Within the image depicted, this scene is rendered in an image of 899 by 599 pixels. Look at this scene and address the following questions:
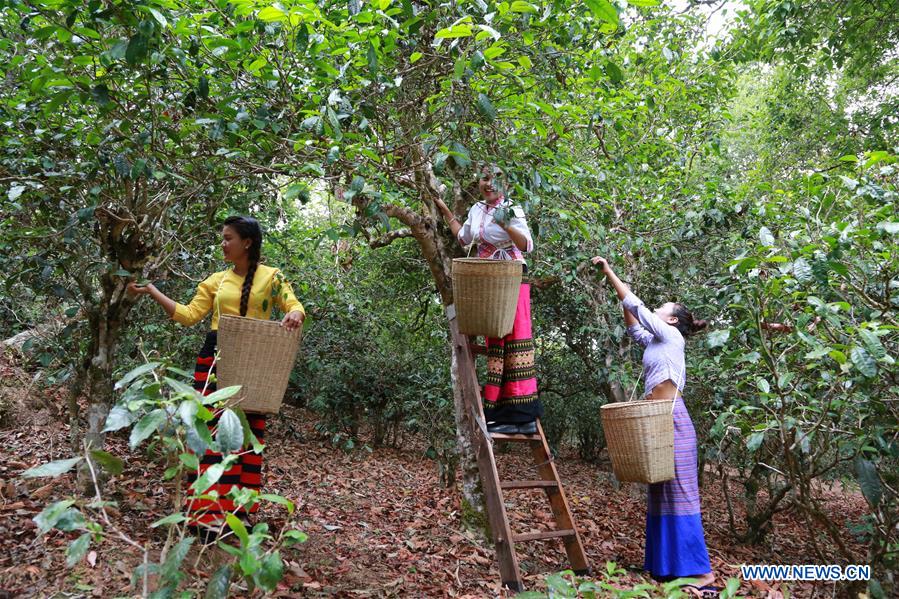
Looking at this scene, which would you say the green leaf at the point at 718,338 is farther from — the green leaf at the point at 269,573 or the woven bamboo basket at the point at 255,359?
the green leaf at the point at 269,573

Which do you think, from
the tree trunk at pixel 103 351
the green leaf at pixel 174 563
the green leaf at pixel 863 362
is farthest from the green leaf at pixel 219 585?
the green leaf at pixel 863 362

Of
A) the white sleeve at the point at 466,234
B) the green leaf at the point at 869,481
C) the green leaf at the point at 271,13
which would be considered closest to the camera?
the green leaf at the point at 271,13

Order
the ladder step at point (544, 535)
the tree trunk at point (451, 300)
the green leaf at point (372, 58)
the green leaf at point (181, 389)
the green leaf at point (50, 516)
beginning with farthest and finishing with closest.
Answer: the tree trunk at point (451, 300) < the ladder step at point (544, 535) < the green leaf at point (372, 58) < the green leaf at point (181, 389) < the green leaf at point (50, 516)

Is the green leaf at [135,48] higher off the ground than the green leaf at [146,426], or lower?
higher

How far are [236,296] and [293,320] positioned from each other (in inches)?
19.4

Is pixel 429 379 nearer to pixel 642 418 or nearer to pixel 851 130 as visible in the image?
pixel 642 418

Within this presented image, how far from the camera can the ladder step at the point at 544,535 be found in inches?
134

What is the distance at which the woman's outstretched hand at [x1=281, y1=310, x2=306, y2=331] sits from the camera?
129 inches

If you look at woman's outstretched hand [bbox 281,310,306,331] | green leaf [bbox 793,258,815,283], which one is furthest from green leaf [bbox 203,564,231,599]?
green leaf [bbox 793,258,815,283]

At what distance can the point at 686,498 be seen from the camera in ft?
12.5

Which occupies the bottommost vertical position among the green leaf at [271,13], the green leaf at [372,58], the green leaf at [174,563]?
the green leaf at [174,563]

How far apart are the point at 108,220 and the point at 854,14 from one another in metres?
7.08

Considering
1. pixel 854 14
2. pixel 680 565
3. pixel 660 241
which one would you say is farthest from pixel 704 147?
pixel 680 565

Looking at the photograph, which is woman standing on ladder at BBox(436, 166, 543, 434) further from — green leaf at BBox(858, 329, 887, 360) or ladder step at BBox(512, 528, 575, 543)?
green leaf at BBox(858, 329, 887, 360)
